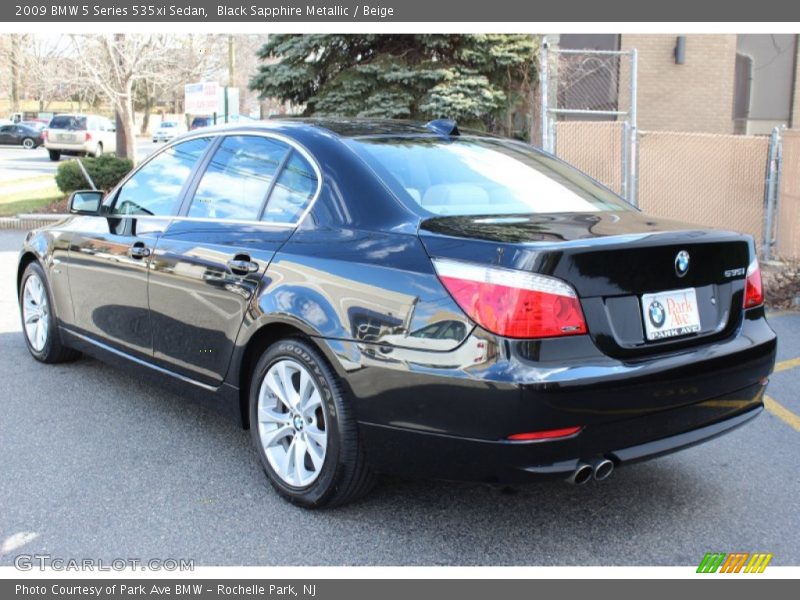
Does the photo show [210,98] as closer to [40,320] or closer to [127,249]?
[40,320]

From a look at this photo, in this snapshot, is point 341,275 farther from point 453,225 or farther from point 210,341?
point 210,341

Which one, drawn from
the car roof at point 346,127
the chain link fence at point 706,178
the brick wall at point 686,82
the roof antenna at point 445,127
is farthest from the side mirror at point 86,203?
the brick wall at point 686,82

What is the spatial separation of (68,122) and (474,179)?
109ft

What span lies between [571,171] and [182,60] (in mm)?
19428

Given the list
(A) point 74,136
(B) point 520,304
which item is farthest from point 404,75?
(A) point 74,136

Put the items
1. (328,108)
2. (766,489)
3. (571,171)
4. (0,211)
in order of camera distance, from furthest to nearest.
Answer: (0,211), (328,108), (571,171), (766,489)

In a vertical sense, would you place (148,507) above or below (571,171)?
below

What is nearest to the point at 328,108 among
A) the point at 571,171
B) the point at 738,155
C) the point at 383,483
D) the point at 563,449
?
the point at 738,155

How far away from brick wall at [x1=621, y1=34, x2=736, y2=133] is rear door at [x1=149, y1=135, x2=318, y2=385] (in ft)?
40.6

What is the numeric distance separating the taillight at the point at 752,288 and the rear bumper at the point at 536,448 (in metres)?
0.48

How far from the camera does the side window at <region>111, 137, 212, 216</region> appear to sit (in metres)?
4.55

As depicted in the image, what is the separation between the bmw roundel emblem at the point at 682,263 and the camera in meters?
3.18

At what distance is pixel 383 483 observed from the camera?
3863 millimetres

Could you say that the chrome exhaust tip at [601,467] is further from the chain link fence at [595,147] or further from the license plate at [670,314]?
the chain link fence at [595,147]
